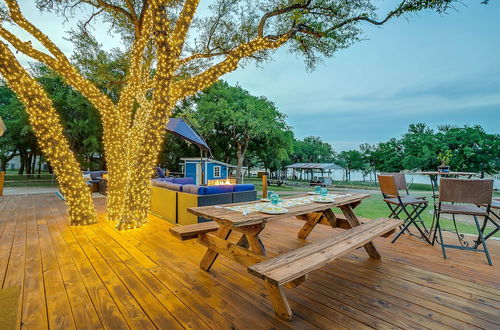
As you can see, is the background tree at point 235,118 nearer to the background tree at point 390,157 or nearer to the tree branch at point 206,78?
the tree branch at point 206,78

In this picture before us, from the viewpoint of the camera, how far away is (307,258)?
1.59 metres

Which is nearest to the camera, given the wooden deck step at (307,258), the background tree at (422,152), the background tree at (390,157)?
the wooden deck step at (307,258)

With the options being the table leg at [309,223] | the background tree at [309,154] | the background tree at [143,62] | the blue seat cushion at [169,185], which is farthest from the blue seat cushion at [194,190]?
the background tree at [309,154]

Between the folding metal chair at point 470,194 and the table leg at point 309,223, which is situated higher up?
the folding metal chair at point 470,194

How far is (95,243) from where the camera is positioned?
318cm

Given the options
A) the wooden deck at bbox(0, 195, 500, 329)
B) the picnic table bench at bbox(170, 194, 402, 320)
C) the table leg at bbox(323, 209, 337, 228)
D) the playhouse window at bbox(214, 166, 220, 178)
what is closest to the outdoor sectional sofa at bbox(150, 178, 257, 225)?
the wooden deck at bbox(0, 195, 500, 329)

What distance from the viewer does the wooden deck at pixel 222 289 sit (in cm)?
156

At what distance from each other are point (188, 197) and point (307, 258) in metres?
2.91

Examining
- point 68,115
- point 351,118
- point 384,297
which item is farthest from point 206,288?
point 351,118

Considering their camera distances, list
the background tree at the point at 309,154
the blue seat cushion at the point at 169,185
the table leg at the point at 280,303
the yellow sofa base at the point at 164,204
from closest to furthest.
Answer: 1. the table leg at the point at 280,303
2. the yellow sofa base at the point at 164,204
3. the blue seat cushion at the point at 169,185
4. the background tree at the point at 309,154

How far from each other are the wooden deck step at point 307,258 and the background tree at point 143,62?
311cm

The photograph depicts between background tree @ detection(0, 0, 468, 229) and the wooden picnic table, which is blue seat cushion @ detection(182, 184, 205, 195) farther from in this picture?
the wooden picnic table

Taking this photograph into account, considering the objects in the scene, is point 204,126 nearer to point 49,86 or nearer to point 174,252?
point 49,86

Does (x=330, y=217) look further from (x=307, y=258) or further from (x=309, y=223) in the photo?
(x=307, y=258)
